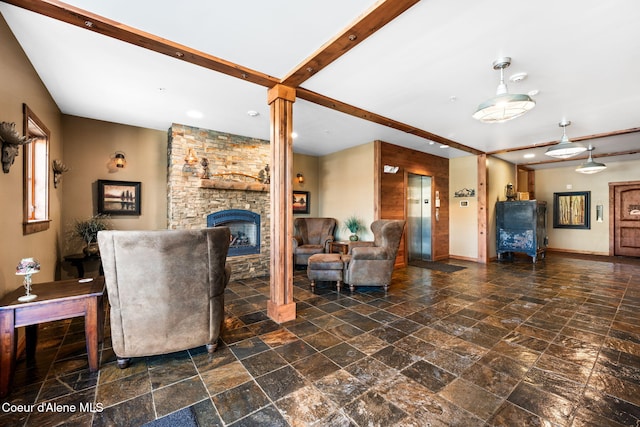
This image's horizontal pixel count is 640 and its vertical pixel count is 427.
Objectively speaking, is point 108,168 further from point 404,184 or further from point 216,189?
point 404,184

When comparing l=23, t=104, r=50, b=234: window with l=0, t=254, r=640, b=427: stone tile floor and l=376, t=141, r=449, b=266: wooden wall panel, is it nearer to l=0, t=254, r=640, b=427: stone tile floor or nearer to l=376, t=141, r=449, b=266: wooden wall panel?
l=0, t=254, r=640, b=427: stone tile floor

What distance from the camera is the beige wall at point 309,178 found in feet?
22.4

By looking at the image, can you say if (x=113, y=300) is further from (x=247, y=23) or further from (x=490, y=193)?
(x=490, y=193)

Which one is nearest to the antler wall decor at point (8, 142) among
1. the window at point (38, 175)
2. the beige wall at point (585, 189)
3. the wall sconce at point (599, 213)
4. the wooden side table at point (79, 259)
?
the window at point (38, 175)

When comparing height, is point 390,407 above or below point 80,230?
below

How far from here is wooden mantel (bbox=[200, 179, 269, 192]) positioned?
15.7 ft

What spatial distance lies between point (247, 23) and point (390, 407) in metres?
2.94

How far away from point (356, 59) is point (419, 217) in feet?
17.0

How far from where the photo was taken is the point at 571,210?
27.7ft

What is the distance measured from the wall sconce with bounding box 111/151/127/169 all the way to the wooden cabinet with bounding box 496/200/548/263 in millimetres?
8405

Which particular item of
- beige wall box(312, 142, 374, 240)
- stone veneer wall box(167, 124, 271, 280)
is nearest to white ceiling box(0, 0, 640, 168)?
stone veneer wall box(167, 124, 271, 280)

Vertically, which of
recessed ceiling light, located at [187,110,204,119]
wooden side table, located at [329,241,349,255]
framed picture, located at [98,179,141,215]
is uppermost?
recessed ceiling light, located at [187,110,204,119]

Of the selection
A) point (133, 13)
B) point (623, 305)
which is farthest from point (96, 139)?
point (623, 305)

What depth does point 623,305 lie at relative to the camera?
3.59 m
